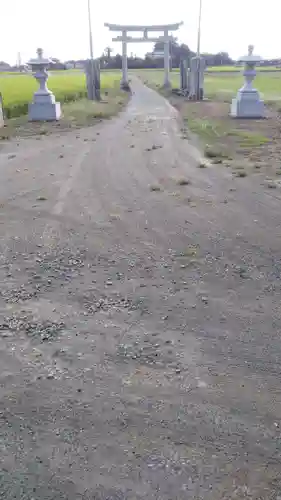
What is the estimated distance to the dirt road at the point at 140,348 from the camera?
94.6 inches

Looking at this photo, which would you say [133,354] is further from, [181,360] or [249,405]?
[249,405]

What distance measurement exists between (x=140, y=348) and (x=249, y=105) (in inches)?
589

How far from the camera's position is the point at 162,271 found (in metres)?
4.65

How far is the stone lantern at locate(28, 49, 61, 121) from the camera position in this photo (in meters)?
16.2

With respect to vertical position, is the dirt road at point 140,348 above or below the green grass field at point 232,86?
below

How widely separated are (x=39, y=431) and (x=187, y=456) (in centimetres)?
83

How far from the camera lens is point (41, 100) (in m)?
16.3

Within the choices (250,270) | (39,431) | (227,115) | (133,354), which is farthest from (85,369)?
(227,115)

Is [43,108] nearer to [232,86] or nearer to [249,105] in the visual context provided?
[249,105]

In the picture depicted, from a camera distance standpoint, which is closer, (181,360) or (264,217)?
(181,360)

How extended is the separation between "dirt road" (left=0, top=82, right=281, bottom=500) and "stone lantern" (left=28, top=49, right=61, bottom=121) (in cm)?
1012

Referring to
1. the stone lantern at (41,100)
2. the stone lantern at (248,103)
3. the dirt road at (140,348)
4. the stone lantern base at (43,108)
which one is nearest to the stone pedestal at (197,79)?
the stone lantern at (248,103)

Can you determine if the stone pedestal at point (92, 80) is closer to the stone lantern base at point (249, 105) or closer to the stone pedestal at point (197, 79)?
the stone pedestal at point (197, 79)

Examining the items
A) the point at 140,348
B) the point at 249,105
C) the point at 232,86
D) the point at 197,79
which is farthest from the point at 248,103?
the point at 232,86
